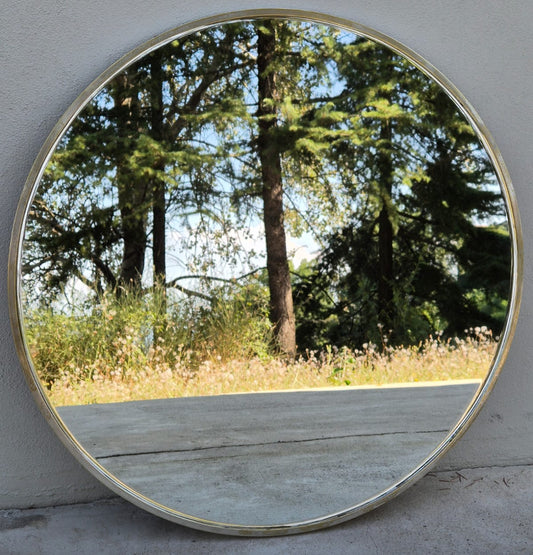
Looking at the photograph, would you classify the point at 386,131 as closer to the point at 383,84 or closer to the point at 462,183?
the point at 383,84

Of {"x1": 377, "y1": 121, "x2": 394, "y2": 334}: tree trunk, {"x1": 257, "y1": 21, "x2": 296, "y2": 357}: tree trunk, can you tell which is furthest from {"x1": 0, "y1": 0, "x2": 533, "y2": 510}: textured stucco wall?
{"x1": 377, "y1": 121, "x2": 394, "y2": 334}: tree trunk

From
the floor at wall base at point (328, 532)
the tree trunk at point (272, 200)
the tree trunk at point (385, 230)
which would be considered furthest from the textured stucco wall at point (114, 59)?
the tree trunk at point (385, 230)

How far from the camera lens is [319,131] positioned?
1784 millimetres

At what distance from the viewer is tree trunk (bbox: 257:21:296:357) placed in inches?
68.9

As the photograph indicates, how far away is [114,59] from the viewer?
182 centimetres

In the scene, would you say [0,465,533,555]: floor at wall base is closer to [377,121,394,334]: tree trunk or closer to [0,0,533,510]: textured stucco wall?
[0,0,533,510]: textured stucco wall

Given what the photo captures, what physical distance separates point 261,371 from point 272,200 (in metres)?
0.50

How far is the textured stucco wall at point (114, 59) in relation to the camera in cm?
180

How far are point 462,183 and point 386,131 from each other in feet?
0.97

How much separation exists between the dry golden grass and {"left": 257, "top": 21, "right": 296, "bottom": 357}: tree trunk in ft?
0.33

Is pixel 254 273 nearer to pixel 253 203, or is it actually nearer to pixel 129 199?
pixel 253 203

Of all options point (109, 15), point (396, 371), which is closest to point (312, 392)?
point (396, 371)

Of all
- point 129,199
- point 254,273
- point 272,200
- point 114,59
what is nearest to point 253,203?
point 272,200

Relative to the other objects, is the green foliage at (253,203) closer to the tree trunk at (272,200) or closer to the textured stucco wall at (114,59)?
the tree trunk at (272,200)
